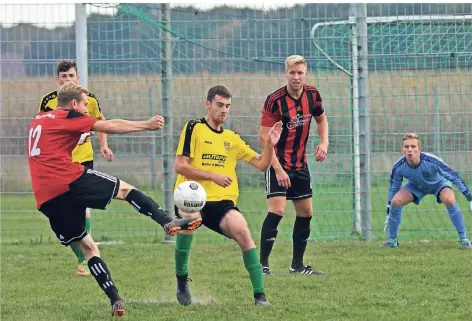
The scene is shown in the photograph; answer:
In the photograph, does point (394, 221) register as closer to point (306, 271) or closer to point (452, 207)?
point (452, 207)

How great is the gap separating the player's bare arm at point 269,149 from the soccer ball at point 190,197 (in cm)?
76

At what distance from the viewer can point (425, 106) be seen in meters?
13.2

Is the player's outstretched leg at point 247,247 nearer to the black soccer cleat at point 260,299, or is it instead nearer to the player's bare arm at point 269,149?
the black soccer cleat at point 260,299

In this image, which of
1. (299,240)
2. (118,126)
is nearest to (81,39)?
(299,240)

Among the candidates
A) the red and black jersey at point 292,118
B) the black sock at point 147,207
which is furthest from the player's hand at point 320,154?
the black sock at point 147,207

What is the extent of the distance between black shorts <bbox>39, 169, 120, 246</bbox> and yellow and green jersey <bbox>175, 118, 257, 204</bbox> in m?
0.75

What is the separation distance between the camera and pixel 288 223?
15.6m

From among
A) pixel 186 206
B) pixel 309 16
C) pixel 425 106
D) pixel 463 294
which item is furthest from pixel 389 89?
pixel 186 206

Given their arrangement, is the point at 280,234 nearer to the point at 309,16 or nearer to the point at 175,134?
the point at 175,134

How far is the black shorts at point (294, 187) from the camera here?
391 inches

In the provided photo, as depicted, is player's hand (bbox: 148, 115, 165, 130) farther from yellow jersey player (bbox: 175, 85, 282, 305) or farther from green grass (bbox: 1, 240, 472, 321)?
green grass (bbox: 1, 240, 472, 321)

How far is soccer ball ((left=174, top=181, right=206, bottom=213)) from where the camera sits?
24.9ft

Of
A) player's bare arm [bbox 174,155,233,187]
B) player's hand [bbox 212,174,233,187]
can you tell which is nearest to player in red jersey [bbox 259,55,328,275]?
player's bare arm [bbox 174,155,233,187]

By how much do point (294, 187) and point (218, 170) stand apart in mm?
1963
